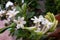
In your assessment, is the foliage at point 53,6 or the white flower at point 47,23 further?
the foliage at point 53,6

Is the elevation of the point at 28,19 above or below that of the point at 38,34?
above

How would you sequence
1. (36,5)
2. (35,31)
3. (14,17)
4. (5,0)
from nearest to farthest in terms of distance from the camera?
(35,31)
(14,17)
(36,5)
(5,0)

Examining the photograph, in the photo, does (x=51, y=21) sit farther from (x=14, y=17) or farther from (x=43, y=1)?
(x=43, y=1)

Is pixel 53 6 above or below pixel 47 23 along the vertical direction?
above

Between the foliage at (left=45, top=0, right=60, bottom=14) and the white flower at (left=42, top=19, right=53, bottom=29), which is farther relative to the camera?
the foliage at (left=45, top=0, right=60, bottom=14)

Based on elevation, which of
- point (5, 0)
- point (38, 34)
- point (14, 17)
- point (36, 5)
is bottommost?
point (38, 34)

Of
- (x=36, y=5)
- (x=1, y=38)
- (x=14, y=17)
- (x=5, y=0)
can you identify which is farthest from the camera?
(x=5, y=0)

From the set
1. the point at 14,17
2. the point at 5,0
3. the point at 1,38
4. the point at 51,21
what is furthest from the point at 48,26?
the point at 5,0

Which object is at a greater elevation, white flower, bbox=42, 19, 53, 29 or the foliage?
Answer: the foliage

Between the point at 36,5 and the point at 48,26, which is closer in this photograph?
the point at 48,26

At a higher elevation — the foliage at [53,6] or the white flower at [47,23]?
the foliage at [53,6]

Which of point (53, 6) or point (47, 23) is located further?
point (53, 6)
